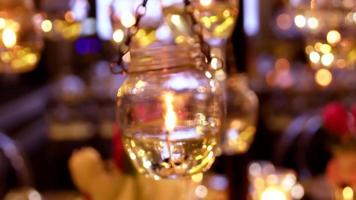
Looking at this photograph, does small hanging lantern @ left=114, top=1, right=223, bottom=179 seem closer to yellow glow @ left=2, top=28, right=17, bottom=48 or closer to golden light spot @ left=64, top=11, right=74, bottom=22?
yellow glow @ left=2, top=28, right=17, bottom=48

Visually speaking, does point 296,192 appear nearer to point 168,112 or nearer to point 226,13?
point 226,13

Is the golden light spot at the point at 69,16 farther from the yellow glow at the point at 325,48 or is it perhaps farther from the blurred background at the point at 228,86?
the yellow glow at the point at 325,48

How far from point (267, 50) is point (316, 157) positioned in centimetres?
237

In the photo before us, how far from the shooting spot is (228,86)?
146 cm

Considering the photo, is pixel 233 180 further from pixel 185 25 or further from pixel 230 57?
pixel 185 25

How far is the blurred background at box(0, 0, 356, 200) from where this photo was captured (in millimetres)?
1282

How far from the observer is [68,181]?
4184mm

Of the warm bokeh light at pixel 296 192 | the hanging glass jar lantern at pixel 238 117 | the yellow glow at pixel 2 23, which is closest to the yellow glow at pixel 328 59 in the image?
the hanging glass jar lantern at pixel 238 117

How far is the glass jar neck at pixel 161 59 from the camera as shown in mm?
813

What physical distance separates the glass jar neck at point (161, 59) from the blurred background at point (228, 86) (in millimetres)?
280

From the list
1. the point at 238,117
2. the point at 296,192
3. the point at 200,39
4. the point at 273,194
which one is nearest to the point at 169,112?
the point at 200,39

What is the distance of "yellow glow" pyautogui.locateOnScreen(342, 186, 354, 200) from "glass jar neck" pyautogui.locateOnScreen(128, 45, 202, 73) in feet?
2.06

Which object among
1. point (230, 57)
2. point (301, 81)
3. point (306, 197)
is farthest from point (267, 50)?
point (230, 57)

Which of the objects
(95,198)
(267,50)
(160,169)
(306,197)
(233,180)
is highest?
(160,169)
